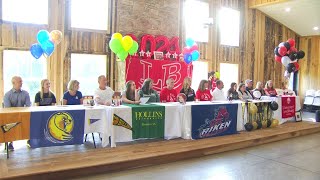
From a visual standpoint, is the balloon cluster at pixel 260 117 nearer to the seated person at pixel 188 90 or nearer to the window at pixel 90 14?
the seated person at pixel 188 90

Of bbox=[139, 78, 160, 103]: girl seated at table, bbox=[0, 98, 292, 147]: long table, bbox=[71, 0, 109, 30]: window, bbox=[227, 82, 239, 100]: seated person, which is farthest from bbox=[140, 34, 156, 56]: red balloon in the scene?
bbox=[0, 98, 292, 147]: long table

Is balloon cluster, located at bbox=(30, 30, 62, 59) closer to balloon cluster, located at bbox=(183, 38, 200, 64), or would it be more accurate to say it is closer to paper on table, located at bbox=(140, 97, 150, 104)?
paper on table, located at bbox=(140, 97, 150, 104)

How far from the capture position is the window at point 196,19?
29.2 feet

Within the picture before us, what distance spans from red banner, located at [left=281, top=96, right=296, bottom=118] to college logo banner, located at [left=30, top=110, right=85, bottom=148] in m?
5.17

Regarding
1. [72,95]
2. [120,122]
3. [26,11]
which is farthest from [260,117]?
[26,11]

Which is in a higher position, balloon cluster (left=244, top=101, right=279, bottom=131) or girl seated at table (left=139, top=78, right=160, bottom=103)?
girl seated at table (left=139, top=78, right=160, bottom=103)

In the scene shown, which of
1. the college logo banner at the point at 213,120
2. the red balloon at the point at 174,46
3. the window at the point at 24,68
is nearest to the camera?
the college logo banner at the point at 213,120

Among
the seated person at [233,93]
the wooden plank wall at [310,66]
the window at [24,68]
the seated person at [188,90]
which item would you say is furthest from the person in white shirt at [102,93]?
the wooden plank wall at [310,66]

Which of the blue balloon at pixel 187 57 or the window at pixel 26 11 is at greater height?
the window at pixel 26 11

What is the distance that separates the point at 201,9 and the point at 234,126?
16.3 feet

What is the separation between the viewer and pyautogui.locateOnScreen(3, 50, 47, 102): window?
6137 millimetres

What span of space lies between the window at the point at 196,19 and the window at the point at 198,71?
773 millimetres

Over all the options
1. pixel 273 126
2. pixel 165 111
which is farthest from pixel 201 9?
pixel 165 111

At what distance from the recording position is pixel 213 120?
5.29 m
